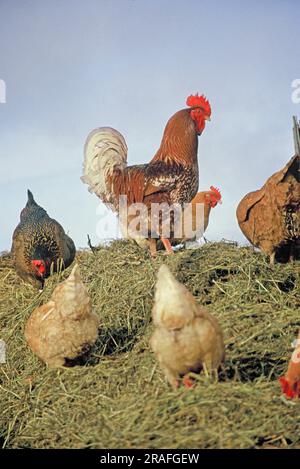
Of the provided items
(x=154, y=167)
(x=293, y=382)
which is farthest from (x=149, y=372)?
(x=154, y=167)

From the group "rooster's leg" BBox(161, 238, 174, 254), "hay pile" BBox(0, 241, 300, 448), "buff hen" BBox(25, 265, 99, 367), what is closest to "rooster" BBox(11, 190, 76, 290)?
"hay pile" BBox(0, 241, 300, 448)

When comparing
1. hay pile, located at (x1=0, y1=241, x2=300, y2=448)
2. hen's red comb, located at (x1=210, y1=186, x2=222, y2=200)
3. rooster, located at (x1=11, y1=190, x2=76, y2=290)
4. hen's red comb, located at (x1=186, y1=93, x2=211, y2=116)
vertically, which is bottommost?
hay pile, located at (x1=0, y1=241, x2=300, y2=448)

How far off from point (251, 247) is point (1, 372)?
2854 mm

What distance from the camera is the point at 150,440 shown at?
3.28 m

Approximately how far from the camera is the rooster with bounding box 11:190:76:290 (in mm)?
Result: 6902

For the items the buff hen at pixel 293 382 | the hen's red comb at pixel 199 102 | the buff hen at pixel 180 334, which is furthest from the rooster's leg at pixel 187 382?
the hen's red comb at pixel 199 102

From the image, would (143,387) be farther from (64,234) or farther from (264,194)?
(64,234)

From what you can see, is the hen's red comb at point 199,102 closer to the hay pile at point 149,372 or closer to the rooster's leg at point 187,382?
the hay pile at point 149,372

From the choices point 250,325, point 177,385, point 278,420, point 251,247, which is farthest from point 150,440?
point 251,247

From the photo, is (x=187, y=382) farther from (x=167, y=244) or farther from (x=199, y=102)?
(x=199, y=102)

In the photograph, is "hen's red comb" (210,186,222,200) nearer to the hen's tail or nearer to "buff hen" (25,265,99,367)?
the hen's tail

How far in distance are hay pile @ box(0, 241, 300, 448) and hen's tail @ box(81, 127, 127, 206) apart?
1.00 metres

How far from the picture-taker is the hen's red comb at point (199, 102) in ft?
25.5

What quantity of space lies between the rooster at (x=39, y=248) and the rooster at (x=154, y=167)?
2.71ft
